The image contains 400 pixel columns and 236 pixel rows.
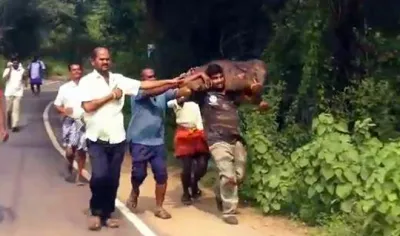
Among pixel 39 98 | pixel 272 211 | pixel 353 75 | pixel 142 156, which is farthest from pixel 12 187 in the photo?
pixel 39 98

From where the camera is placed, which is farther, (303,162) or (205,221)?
(205,221)

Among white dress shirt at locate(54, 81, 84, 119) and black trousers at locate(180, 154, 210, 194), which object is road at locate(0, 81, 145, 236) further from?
black trousers at locate(180, 154, 210, 194)

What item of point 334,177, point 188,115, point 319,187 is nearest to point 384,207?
point 334,177

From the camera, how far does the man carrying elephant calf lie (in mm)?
10727

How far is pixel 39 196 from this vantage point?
1284 cm

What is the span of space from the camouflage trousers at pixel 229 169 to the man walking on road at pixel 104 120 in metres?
1.03

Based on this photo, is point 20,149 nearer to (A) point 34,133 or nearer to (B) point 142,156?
(A) point 34,133

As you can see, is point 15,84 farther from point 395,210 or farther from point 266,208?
point 395,210

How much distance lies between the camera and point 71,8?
79000mm

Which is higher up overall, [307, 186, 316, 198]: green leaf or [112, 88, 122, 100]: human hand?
[112, 88, 122, 100]: human hand

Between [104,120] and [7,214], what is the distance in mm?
2064

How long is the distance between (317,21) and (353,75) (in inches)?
43.3

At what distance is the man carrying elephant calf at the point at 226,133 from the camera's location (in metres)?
10.7

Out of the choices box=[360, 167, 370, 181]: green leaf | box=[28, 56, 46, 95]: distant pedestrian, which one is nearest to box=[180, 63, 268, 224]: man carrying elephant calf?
box=[360, 167, 370, 181]: green leaf
